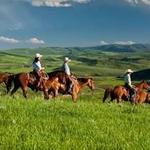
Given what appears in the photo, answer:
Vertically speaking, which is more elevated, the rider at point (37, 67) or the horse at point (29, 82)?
the rider at point (37, 67)

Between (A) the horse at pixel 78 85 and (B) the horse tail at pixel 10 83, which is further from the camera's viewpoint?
(B) the horse tail at pixel 10 83

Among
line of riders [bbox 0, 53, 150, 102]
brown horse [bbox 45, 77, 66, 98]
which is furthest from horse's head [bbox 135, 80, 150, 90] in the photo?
brown horse [bbox 45, 77, 66, 98]

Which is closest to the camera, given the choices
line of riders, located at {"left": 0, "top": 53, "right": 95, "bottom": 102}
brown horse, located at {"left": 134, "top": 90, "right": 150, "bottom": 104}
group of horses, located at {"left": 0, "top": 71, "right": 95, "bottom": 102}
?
line of riders, located at {"left": 0, "top": 53, "right": 95, "bottom": 102}

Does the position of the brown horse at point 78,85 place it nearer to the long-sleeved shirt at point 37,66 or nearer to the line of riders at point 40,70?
the line of riders at point 40,70

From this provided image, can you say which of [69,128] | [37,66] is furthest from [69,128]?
[37,66]

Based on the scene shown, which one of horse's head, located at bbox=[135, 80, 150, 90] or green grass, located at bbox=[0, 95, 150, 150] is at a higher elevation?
green grass, located at bbox=[0, 95, 150, 150]

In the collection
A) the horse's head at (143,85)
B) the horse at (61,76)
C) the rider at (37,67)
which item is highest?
the rider at (37,67)

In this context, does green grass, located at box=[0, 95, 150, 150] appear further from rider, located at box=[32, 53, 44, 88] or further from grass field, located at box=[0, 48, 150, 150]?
rider, located at box=[32, 53, 44, 88]

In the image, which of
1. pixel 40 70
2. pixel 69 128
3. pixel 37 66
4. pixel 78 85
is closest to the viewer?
pixel 69 128

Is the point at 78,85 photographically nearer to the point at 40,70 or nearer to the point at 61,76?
the point at 61,76

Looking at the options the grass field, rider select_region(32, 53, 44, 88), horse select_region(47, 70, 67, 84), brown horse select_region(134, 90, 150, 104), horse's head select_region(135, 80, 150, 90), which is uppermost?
rider select_region(32, 53, 44, 88)

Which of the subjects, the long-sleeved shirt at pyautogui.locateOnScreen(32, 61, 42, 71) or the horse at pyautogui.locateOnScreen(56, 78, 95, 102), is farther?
the horse at pyautogui.locateOnScreen(56, 78, 95, 102)

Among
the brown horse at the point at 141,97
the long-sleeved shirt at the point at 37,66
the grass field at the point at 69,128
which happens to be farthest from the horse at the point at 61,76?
the grass field at the point at 69,128

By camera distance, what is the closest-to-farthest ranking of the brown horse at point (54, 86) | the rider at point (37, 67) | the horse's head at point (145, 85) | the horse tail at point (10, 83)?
1. the rider at point (37, 67)
2. the brown horse at point (54, 86)
3. the horse tail at point (10, 83)
4. the horse's head at point (145, 85)
